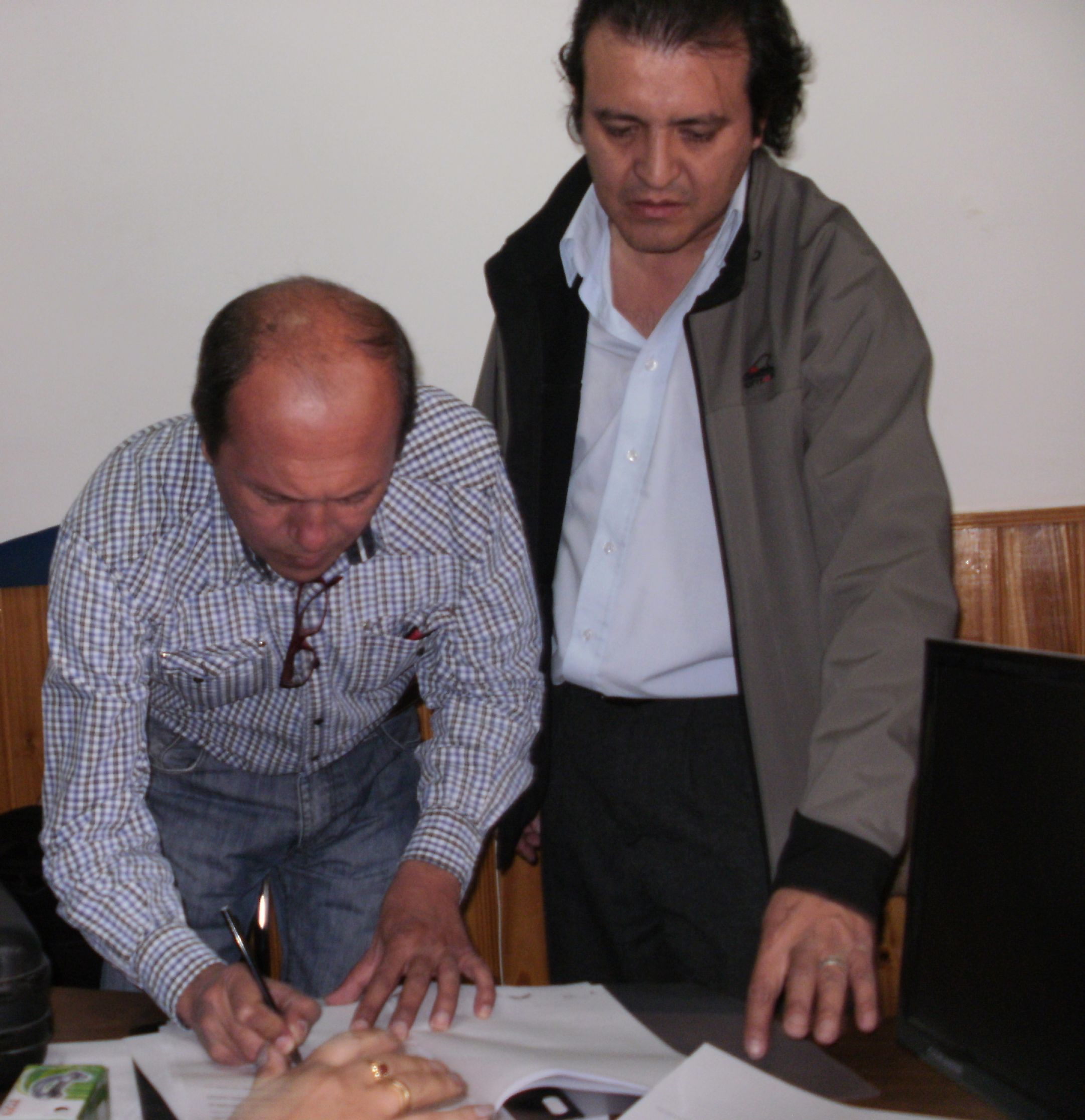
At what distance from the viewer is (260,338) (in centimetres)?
106

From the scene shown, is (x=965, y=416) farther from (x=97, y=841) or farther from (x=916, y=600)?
(x=97, y=841)

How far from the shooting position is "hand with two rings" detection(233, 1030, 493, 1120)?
77cm

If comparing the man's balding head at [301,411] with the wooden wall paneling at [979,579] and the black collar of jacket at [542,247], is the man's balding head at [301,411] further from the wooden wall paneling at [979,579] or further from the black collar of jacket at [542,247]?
the wooden wall paneling at [979,579]

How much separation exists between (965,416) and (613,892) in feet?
3.38

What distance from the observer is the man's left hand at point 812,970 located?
0.82m

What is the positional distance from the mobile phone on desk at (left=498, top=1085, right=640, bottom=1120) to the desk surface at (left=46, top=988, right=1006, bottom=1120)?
0.17m

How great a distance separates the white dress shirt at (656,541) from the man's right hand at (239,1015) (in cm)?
57

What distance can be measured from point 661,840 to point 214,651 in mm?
568

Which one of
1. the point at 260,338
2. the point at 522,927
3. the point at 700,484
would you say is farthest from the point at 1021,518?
the point at 260,338

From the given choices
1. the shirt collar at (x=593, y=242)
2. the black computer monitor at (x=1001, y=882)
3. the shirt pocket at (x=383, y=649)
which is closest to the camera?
the black computer monitor at (x=1001, y=882)

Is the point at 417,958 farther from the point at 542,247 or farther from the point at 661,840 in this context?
the point at 542,247

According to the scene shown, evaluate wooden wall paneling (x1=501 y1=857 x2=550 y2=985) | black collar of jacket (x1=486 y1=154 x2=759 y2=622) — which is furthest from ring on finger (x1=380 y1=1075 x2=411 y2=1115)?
wooden wall paneling (x1=501 y1=857 x2=550 y2=985)

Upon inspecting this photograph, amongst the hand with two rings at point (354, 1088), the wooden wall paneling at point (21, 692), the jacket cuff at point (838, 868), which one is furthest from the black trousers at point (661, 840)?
the wooden wall paneling at point (21, 692)

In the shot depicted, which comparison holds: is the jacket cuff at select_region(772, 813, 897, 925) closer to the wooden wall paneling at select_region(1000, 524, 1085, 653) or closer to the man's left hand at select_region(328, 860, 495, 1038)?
the man's left hand at select_region(328, 860, 495, 1038)
